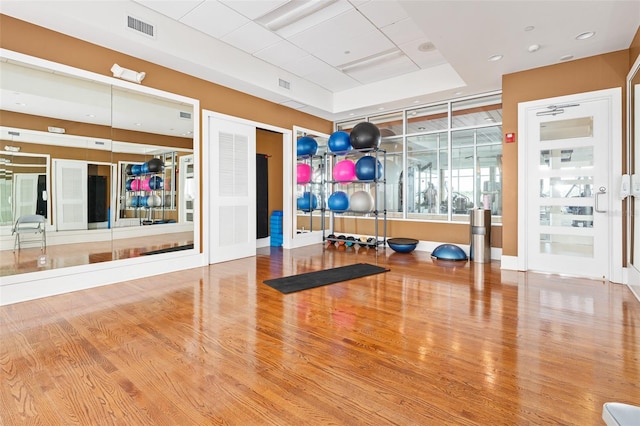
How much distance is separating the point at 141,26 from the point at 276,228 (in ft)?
15.1

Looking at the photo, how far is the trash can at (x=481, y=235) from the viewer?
5621mm

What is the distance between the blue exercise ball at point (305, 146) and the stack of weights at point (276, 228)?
1.50 m

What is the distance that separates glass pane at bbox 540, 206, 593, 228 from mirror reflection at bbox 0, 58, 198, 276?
539 cm

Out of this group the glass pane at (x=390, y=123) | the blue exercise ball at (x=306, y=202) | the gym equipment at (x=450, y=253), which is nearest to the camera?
the gym equipment at (x=450, y=253)

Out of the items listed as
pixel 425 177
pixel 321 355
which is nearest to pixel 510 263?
pixel 425 177

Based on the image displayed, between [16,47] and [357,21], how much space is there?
154 inches

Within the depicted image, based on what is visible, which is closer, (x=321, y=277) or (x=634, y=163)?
(x=634, y=163)

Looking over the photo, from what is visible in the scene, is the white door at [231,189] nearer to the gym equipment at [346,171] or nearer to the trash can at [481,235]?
the gym equipment at [346,171]

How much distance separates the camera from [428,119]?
6.91 m

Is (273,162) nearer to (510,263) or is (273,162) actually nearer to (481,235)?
(481,235)

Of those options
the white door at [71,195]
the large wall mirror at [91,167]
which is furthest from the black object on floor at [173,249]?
the white door at [71,195]

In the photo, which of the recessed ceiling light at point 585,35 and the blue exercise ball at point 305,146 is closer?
the recessed ceiling light at point 585,35

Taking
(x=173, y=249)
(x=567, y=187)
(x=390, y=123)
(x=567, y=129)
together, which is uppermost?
(x=390, y=123)

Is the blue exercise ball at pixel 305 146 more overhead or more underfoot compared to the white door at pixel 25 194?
more overhead
